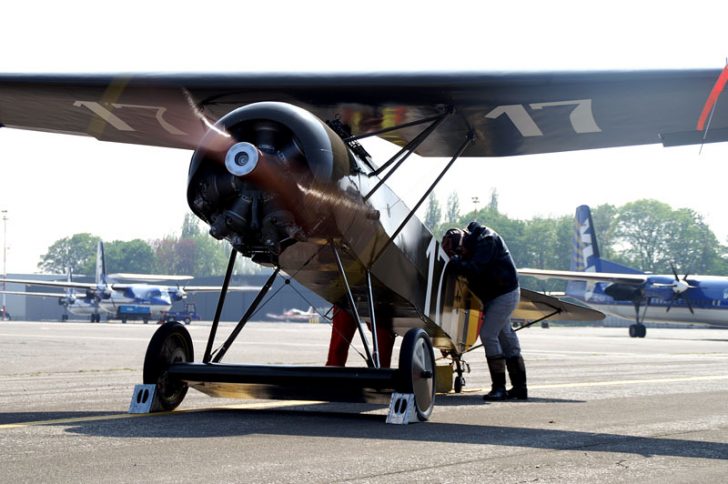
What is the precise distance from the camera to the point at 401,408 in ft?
25.1

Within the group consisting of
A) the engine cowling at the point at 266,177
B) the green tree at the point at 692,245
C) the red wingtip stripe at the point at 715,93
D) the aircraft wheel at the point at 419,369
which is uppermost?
the green tree at the point at 692,245

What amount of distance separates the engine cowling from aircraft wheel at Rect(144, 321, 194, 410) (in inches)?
53.9

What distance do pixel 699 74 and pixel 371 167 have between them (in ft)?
10.1

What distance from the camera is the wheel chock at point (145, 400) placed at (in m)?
8.05

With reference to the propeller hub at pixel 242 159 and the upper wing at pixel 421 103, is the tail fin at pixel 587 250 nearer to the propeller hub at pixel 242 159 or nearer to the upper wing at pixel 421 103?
the upper wing at pixel 421 103

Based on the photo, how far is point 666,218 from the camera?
158 m

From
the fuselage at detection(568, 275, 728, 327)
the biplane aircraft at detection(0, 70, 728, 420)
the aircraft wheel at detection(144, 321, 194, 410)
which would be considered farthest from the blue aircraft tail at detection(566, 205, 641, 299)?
the aircraft wheel at detection(144, 321, 194, 410)

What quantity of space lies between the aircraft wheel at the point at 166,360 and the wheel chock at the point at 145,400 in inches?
2.6

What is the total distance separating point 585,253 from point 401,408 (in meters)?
57.5

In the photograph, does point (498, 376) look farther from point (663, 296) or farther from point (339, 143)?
point (663, 296)

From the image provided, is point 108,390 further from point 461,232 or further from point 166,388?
point 461,232

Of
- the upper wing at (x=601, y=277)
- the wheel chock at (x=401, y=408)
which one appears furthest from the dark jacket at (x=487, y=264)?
the upper wing at (x=601, y=277)

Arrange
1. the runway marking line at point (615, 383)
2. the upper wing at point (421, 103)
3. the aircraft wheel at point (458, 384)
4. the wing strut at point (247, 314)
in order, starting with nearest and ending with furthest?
the wing strut at point (247, 314), the upper wing at point (421, 103), the aircraft wheel at point (458, 384), the runway marking line at point (615, 383)

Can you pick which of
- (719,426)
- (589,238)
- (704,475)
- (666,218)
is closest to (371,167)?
(719,426)
